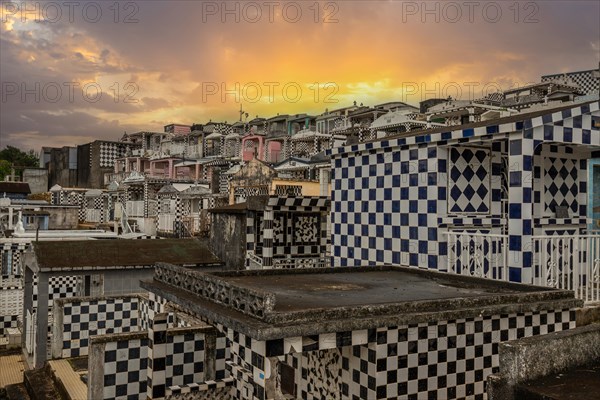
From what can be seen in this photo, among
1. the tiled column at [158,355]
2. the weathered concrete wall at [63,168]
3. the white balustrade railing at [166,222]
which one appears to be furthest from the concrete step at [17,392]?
the weathered concrete wall at [63,168]

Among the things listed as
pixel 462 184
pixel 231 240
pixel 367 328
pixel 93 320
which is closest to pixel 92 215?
pixel 231 240

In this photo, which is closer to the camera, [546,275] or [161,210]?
[546,275]

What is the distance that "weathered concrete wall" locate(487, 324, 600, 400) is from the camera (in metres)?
3.13

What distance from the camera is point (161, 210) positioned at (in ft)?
132

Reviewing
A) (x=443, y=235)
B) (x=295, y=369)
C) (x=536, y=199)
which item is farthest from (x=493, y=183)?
(x=295, y=369)

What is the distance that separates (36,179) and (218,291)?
2757 inches

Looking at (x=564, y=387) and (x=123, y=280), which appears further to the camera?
(x=123, y=280)

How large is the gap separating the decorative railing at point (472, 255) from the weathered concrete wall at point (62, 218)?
3503 cm

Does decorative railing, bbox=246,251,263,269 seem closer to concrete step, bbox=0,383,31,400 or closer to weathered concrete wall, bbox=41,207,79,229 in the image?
concrete step, bbox=0,383,31,400

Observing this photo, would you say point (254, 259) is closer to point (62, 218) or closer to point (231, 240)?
point (231, 240)

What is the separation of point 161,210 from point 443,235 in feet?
111

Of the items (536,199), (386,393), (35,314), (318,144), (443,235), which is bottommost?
(35,314)

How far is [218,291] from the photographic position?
4957 millimetres

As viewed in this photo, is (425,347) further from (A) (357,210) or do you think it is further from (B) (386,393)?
(A) (357,210)
